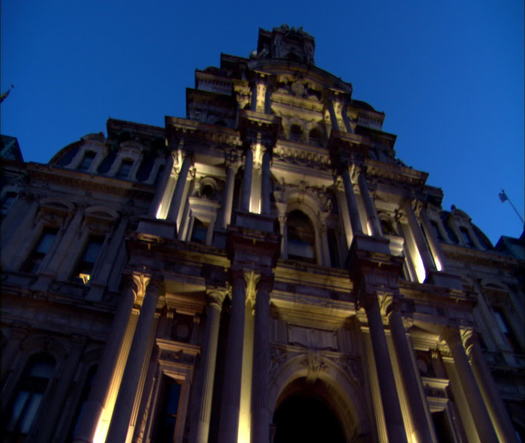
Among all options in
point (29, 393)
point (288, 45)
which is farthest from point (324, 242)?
point (288, 45)

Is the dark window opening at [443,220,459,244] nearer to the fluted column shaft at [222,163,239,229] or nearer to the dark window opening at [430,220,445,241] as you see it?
the dark window opening at [430,220,445,241]

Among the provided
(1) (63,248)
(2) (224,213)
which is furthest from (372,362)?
(1) (63,248)

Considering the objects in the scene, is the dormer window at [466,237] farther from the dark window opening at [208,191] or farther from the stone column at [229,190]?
the dark window opening at [208,191]

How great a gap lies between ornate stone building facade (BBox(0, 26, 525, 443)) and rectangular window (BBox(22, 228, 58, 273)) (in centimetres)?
15

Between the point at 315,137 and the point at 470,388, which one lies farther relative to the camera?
the point at 315,137

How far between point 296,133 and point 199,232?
9.37m

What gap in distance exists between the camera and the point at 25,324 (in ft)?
54.1

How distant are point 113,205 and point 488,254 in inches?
779

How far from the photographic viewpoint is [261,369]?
13.8 metres

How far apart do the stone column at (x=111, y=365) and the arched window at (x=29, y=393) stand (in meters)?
1.96

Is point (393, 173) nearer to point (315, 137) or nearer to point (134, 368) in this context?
point (315, 137)

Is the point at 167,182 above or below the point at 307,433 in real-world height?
above

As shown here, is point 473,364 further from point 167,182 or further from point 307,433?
point 167,182

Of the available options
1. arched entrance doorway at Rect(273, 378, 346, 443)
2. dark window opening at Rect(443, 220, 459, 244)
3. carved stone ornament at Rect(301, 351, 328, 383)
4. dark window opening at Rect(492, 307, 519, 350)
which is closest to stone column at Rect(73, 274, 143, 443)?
arched entrance doorway at Rect(273, 378, 346, 443)
